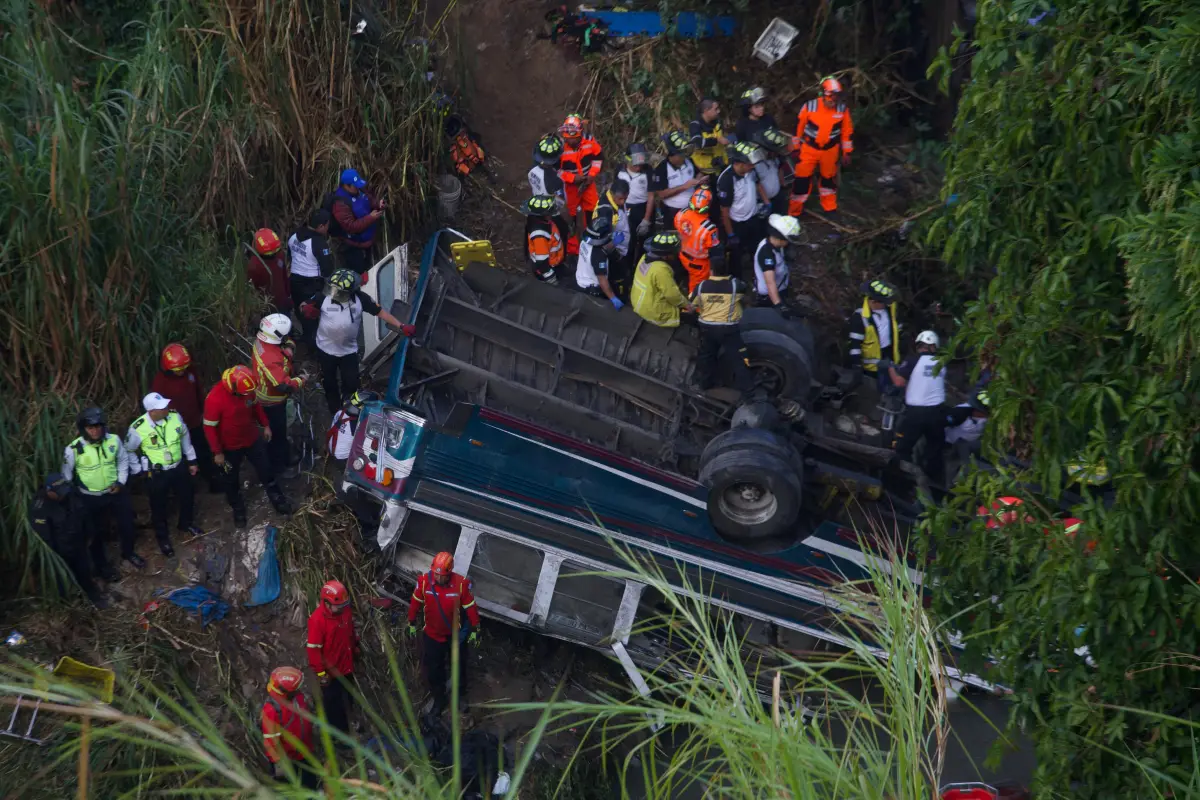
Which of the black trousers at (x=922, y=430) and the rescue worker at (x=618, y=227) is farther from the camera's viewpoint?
the rescue worker at (x=618, y=227)

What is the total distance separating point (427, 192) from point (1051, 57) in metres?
7.32

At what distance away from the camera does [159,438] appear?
26.6 ft

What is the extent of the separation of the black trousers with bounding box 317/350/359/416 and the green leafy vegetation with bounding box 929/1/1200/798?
15.9 ft

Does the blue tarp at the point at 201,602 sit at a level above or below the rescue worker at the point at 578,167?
below

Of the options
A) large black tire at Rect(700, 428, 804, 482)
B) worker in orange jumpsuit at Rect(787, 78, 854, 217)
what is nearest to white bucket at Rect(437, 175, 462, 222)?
worker in orange jumpsuit at Rect(787, 78, 854, 217)

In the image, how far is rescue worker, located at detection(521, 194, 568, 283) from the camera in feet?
32.8

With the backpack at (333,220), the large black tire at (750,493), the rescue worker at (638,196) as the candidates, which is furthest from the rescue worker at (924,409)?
the backpack at (333,220)

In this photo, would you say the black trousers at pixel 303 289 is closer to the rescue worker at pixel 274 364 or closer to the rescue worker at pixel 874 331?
the rescue worker at pixel 274 364

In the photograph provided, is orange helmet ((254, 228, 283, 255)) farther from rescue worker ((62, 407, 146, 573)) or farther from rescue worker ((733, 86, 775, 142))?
rescue worker ((733, 86, 775, 142))

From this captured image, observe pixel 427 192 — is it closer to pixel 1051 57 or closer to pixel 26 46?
pixel 26 46

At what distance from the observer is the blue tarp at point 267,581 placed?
8.41 metres

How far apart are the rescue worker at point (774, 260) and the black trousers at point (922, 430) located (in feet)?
4.61

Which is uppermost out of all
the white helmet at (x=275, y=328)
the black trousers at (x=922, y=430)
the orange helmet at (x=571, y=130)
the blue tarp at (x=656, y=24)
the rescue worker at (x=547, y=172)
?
the blue tarp at (x=656, y=24)

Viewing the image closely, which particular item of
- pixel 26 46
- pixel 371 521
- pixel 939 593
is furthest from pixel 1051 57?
pixel 26 46
